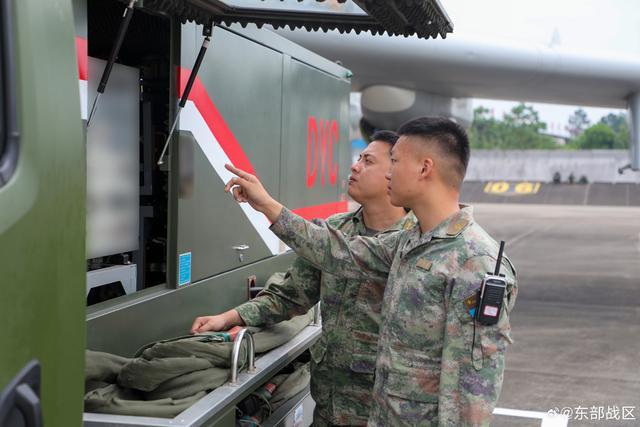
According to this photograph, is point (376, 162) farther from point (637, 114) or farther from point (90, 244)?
point (637, 114)

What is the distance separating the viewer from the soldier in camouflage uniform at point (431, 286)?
232cm

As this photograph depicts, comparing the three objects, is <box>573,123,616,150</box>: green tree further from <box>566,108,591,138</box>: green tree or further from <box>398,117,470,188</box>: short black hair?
<box>398,117,470,188</box>: short black hair

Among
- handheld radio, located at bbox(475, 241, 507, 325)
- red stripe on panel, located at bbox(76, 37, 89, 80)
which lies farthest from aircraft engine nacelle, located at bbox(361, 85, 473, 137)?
handheld radio, located at bbox(475, 241, 507, 325)

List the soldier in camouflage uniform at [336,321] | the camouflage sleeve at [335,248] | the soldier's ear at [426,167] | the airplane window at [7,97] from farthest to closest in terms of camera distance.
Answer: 1. the soldier in camouflage uniform at [336,321]
2. the camouflage sleeve at [335,248]
3. the soldier's ear at [426,167]
4. the airplane window at [7,97]

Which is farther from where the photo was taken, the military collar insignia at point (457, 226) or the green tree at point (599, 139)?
the green tree at point (599, 139)

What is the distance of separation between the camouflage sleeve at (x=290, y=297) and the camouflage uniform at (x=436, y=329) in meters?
0.57

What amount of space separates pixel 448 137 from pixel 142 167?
56.0 inches

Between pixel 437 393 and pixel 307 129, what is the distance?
251 centimetres

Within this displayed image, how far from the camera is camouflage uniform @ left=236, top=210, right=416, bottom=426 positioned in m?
3.12

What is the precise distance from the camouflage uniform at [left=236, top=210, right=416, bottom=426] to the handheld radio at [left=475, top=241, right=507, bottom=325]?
80cm

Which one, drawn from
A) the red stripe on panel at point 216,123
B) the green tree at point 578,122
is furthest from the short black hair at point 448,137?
the green tree at point 578,122

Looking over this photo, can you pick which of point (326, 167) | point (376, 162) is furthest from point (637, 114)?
point (376, 162)

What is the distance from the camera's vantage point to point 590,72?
469 inches

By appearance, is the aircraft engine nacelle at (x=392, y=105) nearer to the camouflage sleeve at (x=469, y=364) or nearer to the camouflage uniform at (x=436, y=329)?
the camouflage uniform at (x=436, y=329)
